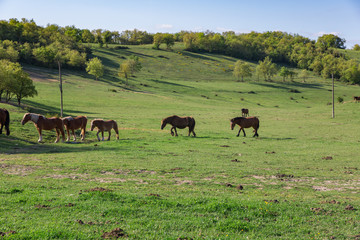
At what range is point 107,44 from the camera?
575ft

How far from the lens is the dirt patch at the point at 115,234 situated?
23.8 feet

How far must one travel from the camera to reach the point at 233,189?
12.2 metres

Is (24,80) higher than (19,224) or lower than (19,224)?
higher

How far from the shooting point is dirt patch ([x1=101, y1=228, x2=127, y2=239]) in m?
7.25

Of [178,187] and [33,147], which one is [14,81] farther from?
[178,187]

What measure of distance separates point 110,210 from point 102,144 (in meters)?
16.5

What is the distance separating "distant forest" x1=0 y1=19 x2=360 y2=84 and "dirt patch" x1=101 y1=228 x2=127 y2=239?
3325 inches

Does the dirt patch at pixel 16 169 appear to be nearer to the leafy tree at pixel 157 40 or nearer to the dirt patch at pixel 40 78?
the dirt patch at pixel 40 78

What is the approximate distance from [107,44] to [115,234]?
177029 mm

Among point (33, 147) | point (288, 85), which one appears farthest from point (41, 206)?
point (288, 85)

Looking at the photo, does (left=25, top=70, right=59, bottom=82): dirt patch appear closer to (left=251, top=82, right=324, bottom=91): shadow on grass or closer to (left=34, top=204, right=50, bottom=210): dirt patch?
(left=251, top=82, right=324, bottom=91): shadow on grass

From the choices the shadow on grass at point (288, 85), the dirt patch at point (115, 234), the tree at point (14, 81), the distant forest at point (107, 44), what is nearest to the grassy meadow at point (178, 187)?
the dirt patch at point (115, 234)

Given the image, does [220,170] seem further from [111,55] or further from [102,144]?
[111,55]

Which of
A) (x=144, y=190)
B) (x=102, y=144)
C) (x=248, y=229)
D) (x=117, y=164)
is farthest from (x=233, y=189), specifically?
(x=102, y=144)
